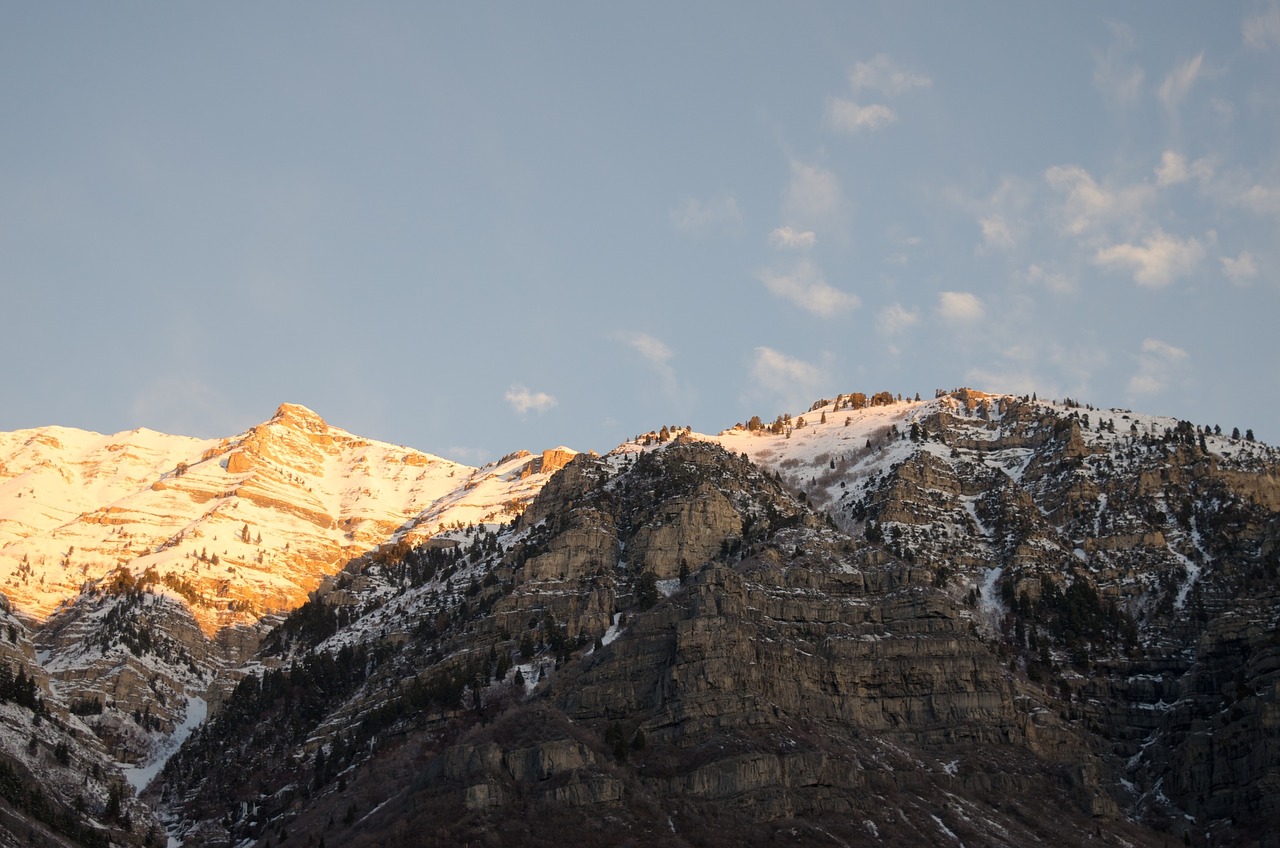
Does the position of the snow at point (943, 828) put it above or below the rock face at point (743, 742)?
below

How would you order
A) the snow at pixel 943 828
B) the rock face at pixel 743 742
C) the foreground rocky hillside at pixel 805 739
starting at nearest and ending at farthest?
the snow at pixel 943 828, the rock face at pixel 743 742, the foreground rocky hillside at pixel 805 739

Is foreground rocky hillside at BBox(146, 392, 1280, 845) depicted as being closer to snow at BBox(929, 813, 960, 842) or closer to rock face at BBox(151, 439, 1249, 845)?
rock face at BBox(151, 439, 1249, 845)

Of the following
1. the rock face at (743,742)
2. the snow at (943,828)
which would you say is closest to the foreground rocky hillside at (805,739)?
the rock face at (743,742)

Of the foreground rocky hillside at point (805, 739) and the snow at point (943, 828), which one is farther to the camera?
the foreground rocky hillside at point (805, 739)

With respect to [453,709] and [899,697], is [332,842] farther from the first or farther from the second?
[899,697]

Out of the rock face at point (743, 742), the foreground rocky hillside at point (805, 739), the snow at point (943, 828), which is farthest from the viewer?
the foreground rocky hillside at point (805, 739)

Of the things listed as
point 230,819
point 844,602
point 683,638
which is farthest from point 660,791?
point 230,819

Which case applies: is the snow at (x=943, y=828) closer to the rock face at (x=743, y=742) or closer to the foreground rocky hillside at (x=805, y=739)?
the rock face at (x=743, y=742)

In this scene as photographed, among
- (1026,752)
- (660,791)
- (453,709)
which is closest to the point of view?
(660,791)

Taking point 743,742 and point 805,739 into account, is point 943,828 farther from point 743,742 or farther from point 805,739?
point 743,742

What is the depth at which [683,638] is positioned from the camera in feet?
583

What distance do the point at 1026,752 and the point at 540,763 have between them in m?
61.9

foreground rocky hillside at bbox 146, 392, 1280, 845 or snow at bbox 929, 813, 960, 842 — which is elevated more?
foreground rocky hillside at bbox 146, 392, 1280, 845

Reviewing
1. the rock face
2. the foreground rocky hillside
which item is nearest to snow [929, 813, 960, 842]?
the rock face
